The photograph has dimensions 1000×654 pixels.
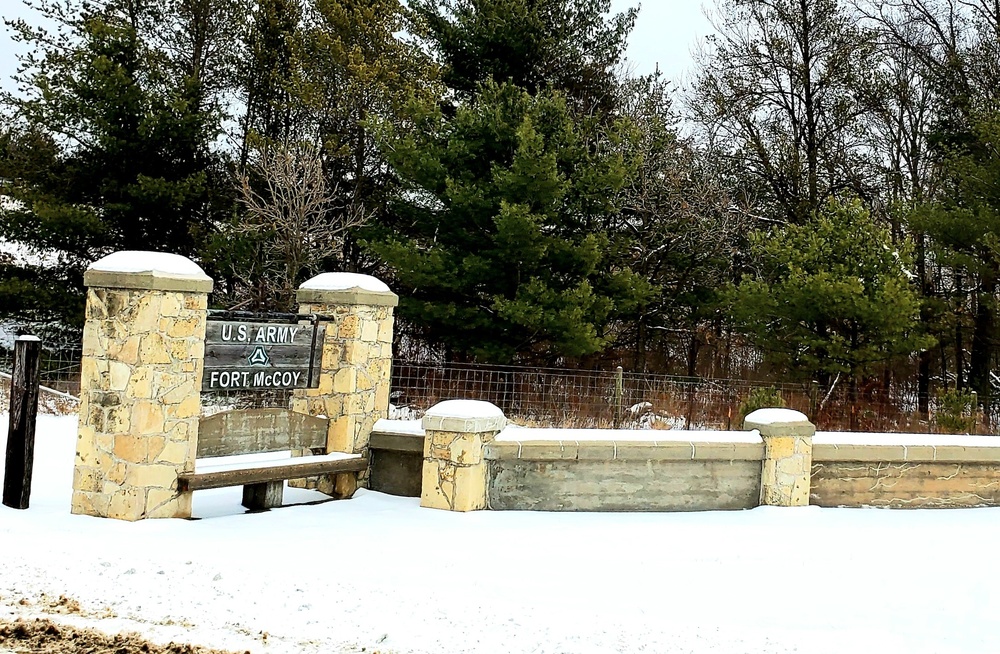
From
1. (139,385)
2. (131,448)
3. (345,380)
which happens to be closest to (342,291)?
(345,380)

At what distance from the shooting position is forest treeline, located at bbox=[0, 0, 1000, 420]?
48.3ft

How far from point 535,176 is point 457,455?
27.2 feet

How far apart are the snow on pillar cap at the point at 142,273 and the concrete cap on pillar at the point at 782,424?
203 inches

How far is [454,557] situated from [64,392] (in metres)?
10.9

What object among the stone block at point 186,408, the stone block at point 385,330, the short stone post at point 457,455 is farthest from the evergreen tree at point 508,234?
the stone block at point 186,408

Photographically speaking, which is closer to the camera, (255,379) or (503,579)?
(503,579)

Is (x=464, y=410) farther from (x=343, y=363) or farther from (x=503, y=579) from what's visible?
(x=503, y=579)

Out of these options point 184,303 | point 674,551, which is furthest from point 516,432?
point 184,303

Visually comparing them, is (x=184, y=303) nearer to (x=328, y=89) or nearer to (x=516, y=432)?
(x=516, y=432)

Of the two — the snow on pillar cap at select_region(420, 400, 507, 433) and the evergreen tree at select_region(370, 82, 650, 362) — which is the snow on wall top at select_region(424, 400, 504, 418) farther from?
the evergreen tree at select_region(370, 82, 650, 362)

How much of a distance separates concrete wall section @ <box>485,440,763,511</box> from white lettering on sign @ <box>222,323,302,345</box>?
1.99m

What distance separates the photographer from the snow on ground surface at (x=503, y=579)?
14.4ft

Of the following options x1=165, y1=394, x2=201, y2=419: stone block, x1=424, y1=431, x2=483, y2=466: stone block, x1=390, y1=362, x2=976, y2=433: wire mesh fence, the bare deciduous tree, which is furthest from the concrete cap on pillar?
the bare deciduous tree

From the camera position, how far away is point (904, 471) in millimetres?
8383
